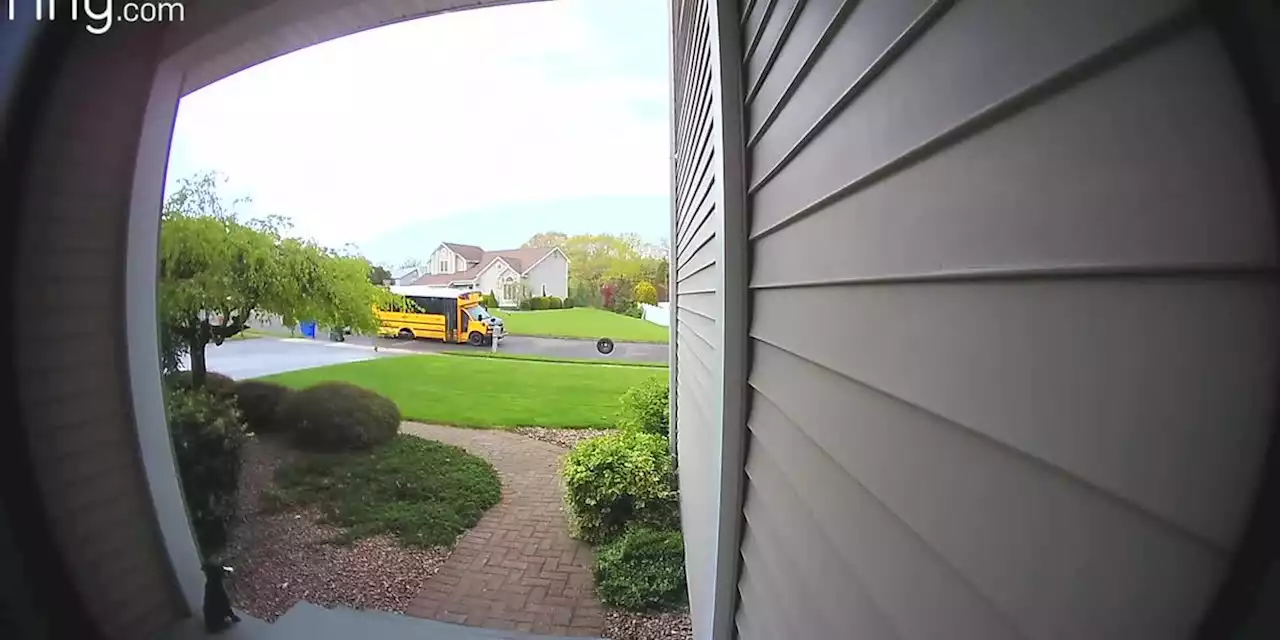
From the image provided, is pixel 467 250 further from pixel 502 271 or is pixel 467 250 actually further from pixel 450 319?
pixel 450 319

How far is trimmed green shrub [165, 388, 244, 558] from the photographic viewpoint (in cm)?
158

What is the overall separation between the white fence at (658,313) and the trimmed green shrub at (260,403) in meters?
1.78

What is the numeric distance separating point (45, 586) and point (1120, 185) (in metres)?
1.67

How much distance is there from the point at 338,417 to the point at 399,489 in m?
0.41

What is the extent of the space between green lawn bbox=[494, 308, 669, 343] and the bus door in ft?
0.68

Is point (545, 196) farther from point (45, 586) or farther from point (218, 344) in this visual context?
point (45, 586)

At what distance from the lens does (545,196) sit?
2.62 metres

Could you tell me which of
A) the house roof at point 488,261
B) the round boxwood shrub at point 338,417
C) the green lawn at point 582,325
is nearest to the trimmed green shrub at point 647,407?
the green lawn at point 582,325

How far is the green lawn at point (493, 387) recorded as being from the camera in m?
2.47

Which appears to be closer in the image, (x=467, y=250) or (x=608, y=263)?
(x=467, y=250)

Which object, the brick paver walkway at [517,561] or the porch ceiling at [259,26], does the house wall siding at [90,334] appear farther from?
the brick paver walkway at [517,561]

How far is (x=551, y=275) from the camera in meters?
2.73

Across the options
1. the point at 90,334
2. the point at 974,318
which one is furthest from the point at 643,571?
the point at 974,318

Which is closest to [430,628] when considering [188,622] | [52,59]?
[188,622]
